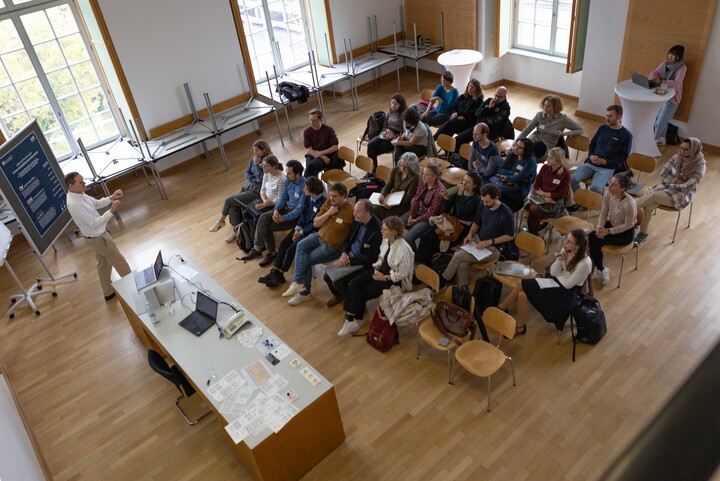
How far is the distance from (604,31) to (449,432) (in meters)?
6.87

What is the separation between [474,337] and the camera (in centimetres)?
542

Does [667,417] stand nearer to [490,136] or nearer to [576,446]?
[576,446]

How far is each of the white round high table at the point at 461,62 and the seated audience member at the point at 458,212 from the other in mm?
4682

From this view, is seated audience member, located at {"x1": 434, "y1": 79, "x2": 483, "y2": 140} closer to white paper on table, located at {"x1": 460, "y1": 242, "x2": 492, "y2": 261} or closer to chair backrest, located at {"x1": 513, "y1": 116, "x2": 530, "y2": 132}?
chair backrest, located at {"x1": 513, "y1": 116, "x2": 530, "y2": 132}

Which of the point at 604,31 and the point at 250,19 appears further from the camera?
the point at 250,19

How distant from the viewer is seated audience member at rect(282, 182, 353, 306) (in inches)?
240

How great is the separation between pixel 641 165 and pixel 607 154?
423mm

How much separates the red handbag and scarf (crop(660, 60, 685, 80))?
18.2 ft

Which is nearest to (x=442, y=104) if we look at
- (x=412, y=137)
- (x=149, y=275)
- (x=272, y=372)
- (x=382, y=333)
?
(x=412, y=137)

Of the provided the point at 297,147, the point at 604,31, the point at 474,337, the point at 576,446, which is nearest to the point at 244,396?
the point at 474,337

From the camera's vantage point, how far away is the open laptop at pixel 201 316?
16.9 ft

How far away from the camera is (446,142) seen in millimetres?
7988

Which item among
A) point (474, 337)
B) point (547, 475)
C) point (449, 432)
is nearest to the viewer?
point (547, 475)

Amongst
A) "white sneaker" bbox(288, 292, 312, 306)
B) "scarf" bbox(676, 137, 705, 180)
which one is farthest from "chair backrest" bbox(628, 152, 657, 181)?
"white sneaker" bbox(288, 292, 312, 306)
